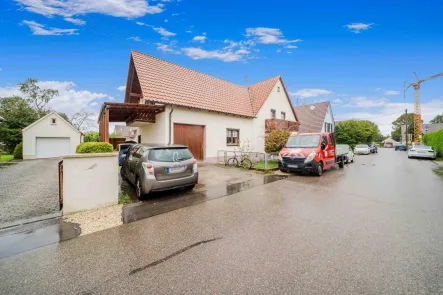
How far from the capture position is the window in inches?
606

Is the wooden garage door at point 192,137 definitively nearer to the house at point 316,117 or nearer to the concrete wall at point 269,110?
the concrete wall at point 269,110

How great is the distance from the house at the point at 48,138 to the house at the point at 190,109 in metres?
13.2

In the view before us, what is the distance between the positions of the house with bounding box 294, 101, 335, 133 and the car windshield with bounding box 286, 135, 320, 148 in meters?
20.5

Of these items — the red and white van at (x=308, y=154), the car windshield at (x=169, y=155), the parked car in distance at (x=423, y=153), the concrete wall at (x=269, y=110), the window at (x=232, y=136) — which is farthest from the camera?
the parked car in distance at (x=423, y=153)

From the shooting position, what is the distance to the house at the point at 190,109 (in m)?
11.6

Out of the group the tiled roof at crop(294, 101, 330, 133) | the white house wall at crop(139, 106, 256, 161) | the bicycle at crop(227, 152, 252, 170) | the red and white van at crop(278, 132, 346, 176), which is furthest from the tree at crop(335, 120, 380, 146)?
the bicycle at crop(227, 152, 252, 170)

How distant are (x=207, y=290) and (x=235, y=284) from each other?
0.34 m

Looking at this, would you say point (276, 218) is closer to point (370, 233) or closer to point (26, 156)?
point (370, 233)

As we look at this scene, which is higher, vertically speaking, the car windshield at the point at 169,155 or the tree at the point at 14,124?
the tree at the point at 14,124

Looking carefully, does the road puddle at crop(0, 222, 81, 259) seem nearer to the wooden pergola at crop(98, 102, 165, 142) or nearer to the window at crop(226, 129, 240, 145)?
the wooden pergola at crop(98, 102, 165, 142)

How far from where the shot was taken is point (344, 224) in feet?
13.0

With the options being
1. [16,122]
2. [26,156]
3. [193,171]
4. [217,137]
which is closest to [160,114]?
[217,137]

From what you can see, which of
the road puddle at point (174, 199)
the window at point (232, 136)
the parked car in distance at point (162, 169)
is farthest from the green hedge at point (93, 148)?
the window at point (232, 136)

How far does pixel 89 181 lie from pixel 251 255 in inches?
178
